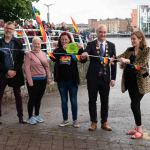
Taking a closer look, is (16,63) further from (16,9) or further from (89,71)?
(16,9)

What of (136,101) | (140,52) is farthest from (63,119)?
(140,52)

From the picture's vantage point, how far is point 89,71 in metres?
6.94

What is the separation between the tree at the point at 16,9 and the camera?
12539 millimetres

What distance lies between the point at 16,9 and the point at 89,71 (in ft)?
22.1

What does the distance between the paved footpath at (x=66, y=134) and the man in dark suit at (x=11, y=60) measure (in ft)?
1.90

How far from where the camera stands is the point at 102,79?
689cm

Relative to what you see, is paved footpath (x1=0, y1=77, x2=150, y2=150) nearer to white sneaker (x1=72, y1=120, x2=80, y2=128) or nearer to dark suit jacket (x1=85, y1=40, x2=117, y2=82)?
white sneaker (x1=72, y1=120, x2=80, y2=128)

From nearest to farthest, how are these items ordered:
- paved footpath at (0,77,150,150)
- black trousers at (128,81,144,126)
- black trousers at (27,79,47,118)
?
1. paved footpath at (0,77,150,150)
2. black trousers at (128,81,144,126)
3. black trousers at (27,79,47,118)

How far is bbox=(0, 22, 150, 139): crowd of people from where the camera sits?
663 centimetres

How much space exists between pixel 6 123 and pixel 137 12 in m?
167

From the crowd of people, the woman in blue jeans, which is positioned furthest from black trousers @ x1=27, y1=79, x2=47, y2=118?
the woman in blue jeans

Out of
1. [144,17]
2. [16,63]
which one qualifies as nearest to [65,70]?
[16,63]

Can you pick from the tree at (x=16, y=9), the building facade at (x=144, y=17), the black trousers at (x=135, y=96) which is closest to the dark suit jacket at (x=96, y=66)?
the black trousers at (x=135, y=96)

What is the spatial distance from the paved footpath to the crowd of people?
19cm
